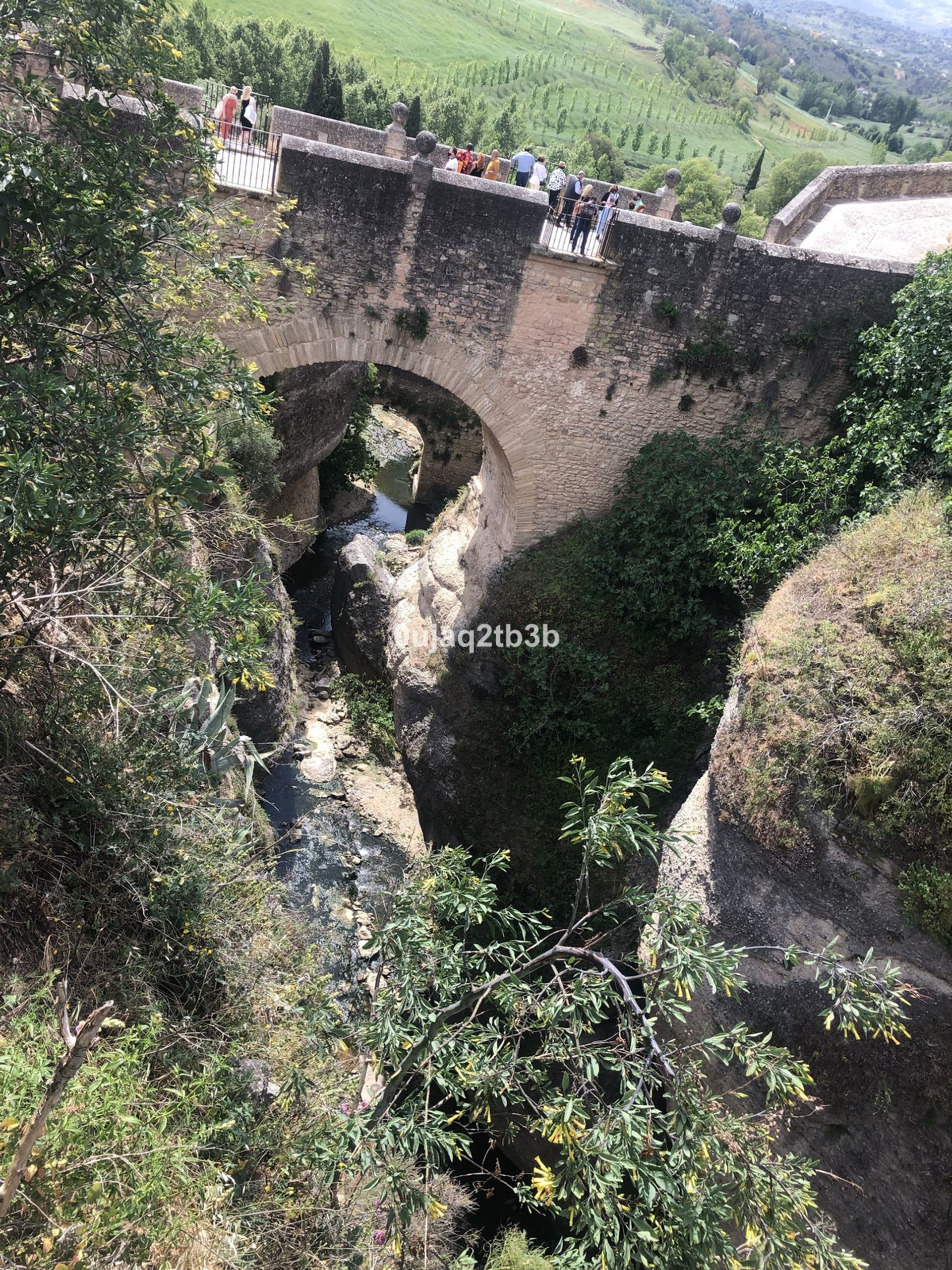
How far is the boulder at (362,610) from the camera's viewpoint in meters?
15.9

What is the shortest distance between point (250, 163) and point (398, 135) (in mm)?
3004

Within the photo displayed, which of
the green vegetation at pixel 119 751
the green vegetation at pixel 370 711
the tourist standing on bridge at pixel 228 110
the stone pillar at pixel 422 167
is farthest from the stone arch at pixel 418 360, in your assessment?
the green vegetation at pixel 370 711

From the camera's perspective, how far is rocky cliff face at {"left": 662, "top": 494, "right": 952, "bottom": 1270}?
6.70 metres

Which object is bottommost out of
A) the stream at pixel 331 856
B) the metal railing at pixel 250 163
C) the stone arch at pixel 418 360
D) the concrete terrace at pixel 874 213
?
the stream at pixel 331 856

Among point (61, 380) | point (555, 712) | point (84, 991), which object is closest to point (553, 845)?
point (555, 712)

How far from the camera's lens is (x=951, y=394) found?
30.1ft

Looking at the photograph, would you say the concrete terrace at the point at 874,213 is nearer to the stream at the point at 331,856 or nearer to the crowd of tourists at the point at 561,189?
the crowd of tourists at the point at 561,189

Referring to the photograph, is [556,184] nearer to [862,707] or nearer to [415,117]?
[862,707]

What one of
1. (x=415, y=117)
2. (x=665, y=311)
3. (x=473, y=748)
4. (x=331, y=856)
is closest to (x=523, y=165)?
(x=665, y=311)

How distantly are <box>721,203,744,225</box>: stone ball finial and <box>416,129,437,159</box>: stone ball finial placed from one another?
3.78 metres

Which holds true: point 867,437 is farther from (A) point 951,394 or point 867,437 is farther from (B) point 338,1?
(B) point 338,1

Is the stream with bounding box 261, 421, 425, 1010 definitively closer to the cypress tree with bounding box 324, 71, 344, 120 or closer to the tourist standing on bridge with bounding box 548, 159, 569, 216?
the tourist standing on bridge with bounding box 548, 159, 569, 216

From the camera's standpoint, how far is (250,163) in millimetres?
9703

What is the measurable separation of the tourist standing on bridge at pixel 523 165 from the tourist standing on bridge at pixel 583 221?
2.53 meters
